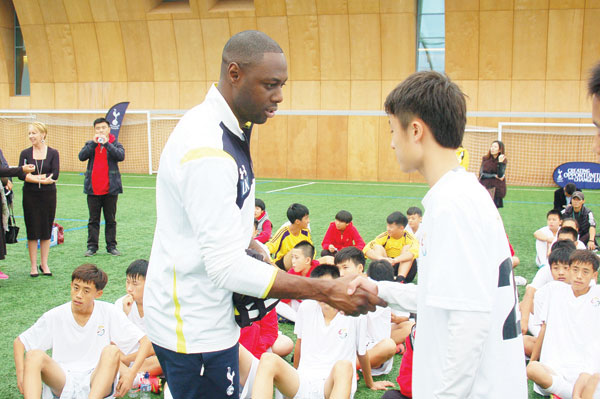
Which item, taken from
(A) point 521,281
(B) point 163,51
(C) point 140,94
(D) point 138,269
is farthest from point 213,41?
(D) point 138,269

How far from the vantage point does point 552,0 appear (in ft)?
68.5

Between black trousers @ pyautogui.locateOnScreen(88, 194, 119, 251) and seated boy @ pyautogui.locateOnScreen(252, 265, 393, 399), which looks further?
black trousers @ pyautogui.locateOnScreen(88, 194, 119, 251)

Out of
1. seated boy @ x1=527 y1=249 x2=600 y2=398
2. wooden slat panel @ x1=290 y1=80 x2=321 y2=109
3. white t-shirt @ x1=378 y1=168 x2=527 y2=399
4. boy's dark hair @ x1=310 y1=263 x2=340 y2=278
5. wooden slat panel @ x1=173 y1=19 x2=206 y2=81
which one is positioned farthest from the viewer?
wooden slat panel @ x1=173 y1=19 x2=206 y2=81

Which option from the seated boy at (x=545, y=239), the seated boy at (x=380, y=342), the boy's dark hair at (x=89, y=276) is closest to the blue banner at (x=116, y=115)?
the seated boy at (x=545, y=239)

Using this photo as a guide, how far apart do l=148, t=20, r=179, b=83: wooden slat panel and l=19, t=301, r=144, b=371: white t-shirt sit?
2132cm

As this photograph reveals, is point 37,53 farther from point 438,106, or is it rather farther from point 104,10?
point 438,106

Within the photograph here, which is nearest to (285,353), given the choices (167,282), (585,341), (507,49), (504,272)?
(585,341)

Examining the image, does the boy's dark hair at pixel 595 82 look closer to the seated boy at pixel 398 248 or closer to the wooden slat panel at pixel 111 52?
the seated boy at pixel 398 248

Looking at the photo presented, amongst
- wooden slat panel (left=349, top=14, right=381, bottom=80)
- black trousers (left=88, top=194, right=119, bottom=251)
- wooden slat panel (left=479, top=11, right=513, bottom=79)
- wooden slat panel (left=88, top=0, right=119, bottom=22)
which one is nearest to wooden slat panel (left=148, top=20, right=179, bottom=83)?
wooden slat panel (left=88, top=0, right=119, bottom=22)

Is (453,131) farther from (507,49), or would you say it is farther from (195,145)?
(507,49)

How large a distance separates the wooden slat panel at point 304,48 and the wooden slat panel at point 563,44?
898cm

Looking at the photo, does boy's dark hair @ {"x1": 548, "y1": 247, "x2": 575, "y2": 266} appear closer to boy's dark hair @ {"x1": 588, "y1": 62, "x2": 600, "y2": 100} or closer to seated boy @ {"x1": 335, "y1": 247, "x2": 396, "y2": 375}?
seated boy @ {"x1": 335, "y1": 247, "x2": 396, "y2": 375}

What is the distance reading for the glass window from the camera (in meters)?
22.8

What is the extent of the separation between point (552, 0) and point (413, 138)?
2199 cm
